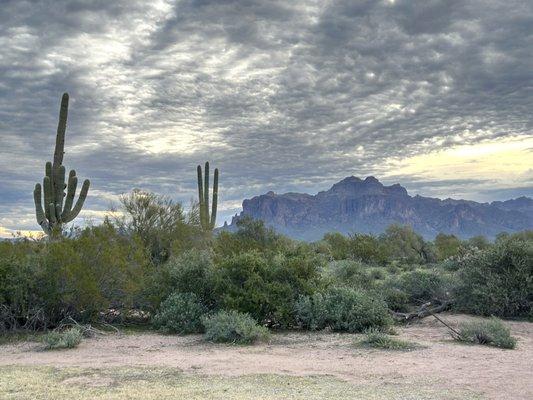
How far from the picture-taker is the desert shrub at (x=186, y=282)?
15.5 metres

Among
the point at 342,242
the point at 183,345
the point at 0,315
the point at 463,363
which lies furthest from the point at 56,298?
the point at 342,242

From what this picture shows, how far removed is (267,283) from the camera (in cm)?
1502

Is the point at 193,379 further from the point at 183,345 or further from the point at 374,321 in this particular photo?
the point at 374,321

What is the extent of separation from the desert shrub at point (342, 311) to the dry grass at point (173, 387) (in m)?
5.16

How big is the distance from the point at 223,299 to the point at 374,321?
4091mm

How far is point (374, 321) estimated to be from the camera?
13.8 metres

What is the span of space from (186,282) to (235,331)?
3653 mm

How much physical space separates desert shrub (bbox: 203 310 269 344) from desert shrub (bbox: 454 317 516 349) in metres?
4.75

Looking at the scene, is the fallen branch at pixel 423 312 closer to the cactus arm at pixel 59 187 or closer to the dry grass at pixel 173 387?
the dry grass at pixel 173 387

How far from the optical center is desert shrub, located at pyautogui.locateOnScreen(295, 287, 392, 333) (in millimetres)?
13789

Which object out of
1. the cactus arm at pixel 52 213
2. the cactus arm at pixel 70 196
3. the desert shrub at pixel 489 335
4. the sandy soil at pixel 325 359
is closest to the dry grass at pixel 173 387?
the sandy soil at pixel 325 359

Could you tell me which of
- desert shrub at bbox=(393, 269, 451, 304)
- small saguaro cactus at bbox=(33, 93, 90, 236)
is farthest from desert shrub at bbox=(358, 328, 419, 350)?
small saguaro cactus at bbox=(33, 93, 90, 236)

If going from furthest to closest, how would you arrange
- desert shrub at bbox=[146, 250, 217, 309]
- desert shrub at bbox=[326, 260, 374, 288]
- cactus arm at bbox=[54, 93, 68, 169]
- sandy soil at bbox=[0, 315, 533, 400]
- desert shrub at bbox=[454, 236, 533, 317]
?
desert shrub at bbox=[326, 260, 374, 288] < cactus arm at bbox=[54, 93, 68, 169] < desert shrub at bbox=[454, 236, 533, 317] < desert shrub at bbox=[146, 250, 217, 309] < sandy soil at bbox=[0, 315, 533, 400]

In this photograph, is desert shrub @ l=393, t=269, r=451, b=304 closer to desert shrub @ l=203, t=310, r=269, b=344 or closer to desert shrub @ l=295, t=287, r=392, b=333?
desert shrub @ l=295, t=287, r=392, b=333
